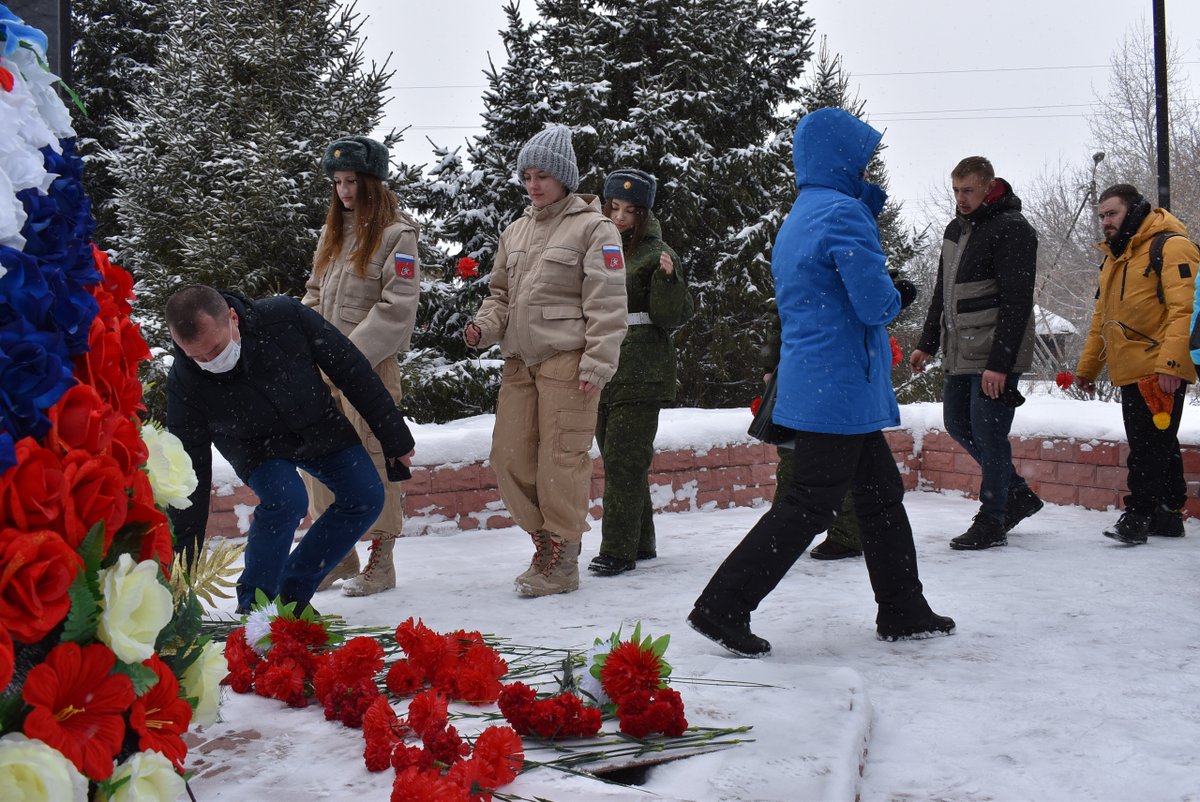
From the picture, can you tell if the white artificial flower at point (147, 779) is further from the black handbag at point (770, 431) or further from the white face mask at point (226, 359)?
the black handbag at point (770, 431)

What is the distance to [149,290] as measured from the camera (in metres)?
9.14

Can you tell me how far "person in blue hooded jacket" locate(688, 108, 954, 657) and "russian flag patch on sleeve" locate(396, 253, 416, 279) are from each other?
173 centimetres

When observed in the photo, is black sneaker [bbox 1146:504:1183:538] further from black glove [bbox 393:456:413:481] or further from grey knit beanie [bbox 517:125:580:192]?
black glove [bbox 393:456:413:481]

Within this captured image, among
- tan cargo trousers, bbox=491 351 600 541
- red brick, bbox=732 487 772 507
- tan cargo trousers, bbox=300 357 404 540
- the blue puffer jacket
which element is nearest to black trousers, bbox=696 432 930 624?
the blue puffer jacket

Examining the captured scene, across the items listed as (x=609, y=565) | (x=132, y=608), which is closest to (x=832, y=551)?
(x=609, y=565)

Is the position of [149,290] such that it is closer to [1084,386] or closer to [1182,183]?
[1084,386]

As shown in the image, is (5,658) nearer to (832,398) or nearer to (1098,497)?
(832,398)

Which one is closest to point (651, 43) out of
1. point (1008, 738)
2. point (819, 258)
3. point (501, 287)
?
point (501, 287)

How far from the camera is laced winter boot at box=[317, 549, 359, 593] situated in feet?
15.6

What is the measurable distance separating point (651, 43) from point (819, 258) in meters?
10.3

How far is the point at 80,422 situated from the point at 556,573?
324 cm

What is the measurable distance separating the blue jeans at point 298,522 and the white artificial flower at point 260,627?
85cm

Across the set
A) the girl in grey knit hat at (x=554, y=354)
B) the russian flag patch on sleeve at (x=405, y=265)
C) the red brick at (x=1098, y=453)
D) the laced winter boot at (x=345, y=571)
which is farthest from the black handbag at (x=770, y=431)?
the red brick at (x=1098, y=453)

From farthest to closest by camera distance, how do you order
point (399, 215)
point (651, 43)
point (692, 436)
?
point (651, 43) → point (692, 436) → point (399, 215)
